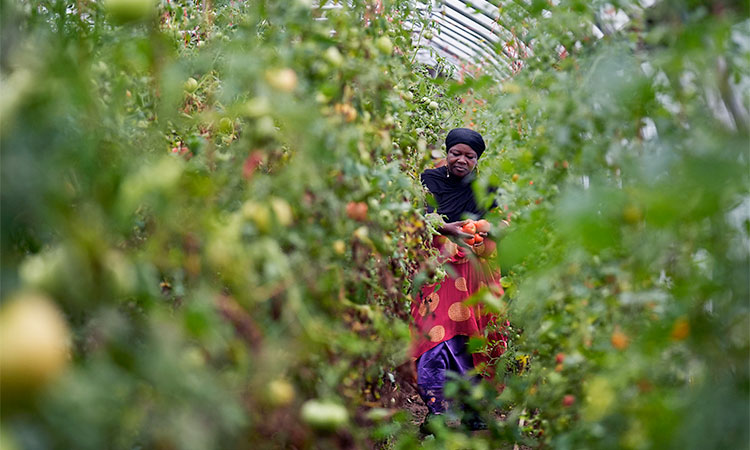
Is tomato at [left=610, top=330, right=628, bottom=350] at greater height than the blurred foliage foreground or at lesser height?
lesser

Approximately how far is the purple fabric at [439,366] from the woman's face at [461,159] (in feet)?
2.90

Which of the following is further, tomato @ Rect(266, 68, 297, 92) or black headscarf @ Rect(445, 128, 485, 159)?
black headscarf @ Rect(445, 128, 485, 159)

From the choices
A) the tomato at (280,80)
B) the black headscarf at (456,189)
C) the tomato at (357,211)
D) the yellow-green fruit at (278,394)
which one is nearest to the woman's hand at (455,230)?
the black headscarf at (456,189)

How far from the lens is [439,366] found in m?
3.26

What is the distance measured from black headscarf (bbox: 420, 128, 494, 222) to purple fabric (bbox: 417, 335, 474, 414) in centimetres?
66

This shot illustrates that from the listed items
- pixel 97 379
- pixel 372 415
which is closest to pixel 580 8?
pixel 372 415

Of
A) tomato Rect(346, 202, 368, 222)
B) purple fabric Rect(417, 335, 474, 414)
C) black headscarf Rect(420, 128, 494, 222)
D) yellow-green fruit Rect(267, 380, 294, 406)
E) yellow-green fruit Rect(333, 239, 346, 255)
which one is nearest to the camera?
yellow-green fruit Rect(267, 380, 294, 406)

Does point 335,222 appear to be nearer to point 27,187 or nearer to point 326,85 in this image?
point 326,85

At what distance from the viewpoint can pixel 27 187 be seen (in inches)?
28.5

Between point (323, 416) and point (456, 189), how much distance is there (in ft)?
9.28

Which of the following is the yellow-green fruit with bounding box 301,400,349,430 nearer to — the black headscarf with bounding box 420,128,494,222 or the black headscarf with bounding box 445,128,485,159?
the black headscarf with bounding box 420,128,494,222

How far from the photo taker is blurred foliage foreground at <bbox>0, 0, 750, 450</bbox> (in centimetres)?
75

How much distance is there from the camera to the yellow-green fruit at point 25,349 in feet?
2.19

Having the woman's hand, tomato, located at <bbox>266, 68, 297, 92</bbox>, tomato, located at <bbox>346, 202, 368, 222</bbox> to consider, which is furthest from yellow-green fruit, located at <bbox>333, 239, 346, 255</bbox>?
the woman's hand
